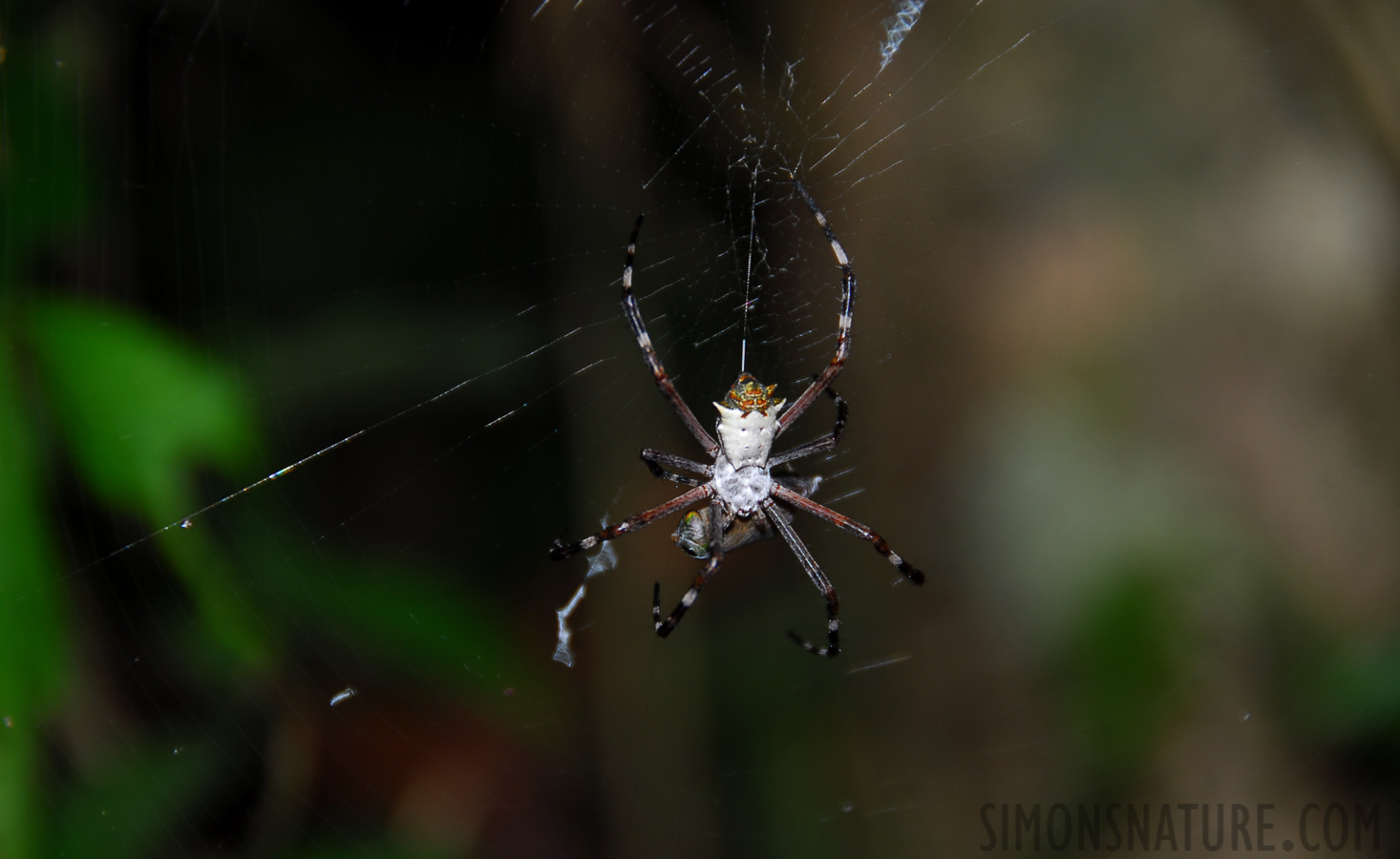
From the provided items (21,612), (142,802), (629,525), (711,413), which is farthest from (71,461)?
(711,413)

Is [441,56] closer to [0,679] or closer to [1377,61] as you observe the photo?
[0,679]

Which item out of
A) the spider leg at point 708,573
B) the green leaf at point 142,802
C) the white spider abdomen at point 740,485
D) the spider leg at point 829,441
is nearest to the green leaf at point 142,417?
the green leaf at point 142,802

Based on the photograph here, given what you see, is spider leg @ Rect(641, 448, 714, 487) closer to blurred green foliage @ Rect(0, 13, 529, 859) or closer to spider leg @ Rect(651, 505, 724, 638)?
spider leg @ Rect(651, 505, 724, 638)

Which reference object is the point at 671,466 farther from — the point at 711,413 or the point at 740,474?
the point at 711,413

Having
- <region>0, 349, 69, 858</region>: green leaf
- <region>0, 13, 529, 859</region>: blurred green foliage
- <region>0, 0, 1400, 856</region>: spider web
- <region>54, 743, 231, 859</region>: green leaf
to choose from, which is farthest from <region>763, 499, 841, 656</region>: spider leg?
<region>0, 349, 69, 858</region>: green leaf

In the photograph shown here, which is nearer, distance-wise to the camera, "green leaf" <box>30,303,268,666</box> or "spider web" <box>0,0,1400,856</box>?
"green leaf" <box>30,303,268,666</box>

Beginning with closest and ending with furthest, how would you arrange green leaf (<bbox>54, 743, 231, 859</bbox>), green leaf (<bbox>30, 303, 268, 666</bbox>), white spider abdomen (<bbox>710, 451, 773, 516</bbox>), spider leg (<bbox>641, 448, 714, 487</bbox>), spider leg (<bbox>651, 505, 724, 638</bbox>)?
green leaf (<bbox>30, 303, 268, 666</bbox>) → green leaf (<bbox>54, 743, 231, 859</bbox>) → spider leg (<bbox>641, 448, 714, 487</bbox>) → spider leg (<bbox>651, 505, 724, 638</bbox>) → white spider abdomen (<bbox>710, 451, 773, 516</bbox>)

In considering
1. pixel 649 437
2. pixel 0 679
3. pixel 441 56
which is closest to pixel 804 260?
pixel 649 437

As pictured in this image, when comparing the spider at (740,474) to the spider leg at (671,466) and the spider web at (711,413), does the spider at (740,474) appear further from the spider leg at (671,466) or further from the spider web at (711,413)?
the spider web at (711,413)
